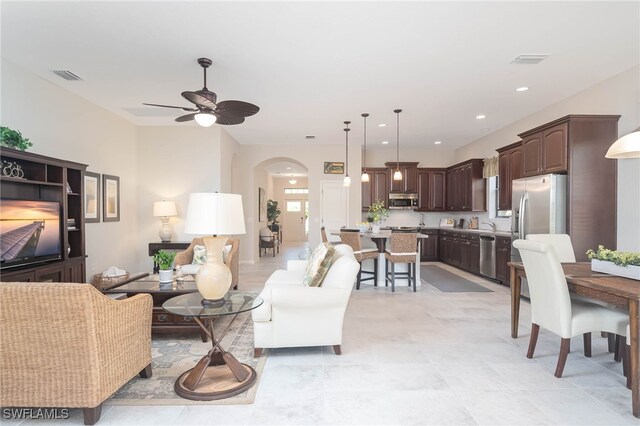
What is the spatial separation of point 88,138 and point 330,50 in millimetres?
4014

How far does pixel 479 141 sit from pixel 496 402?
682 centimetres

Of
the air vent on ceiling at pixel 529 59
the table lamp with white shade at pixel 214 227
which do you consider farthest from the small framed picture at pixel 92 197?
the air vent on ceiling at pixel 529 59

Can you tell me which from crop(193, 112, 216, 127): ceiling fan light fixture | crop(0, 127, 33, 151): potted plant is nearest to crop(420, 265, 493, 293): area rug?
crop(193, 112, 216, 127): ceiling fan light fixture

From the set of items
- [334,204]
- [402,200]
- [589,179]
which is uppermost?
[589,179]

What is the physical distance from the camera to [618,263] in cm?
270

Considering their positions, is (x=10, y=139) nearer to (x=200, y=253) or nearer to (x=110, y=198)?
(x=200, y=253)

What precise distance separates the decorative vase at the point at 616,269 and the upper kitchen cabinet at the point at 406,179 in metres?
6.07

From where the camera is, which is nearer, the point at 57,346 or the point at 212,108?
the point at 57,346

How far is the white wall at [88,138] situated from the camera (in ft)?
13.1

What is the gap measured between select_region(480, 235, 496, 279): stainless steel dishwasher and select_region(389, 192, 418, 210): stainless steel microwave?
250 cm

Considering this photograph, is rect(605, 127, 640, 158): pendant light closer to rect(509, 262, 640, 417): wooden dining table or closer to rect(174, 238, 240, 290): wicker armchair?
rect(509, 262, 640, 417): wooden dining table

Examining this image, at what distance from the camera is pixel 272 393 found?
2473mm

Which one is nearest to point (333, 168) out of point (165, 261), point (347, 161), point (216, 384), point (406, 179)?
point (347, 161)

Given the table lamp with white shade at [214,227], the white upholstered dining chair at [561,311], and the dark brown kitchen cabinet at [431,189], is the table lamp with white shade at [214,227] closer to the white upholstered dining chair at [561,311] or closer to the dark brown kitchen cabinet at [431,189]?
the white upholstered dining chair at [561,311]
